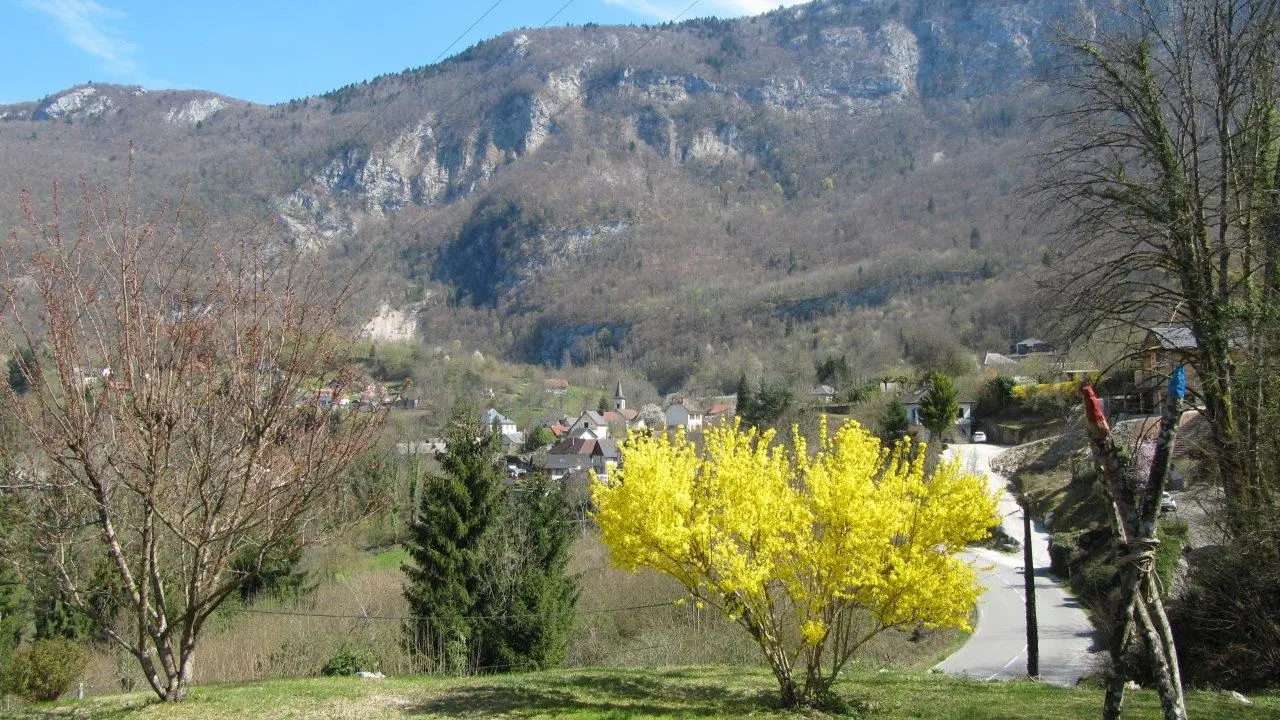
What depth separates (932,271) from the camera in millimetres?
130500

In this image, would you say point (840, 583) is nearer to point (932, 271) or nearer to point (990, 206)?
point (932, 271)

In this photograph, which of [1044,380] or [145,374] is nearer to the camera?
[145,374]

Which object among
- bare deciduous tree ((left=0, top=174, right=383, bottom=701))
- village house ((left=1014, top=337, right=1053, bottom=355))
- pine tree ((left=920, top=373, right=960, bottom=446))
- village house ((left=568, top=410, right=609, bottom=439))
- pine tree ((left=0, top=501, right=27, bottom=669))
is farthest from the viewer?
village house ((left=568, top=410, right=609, bottom=439))

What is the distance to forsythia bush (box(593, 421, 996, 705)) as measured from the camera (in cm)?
982

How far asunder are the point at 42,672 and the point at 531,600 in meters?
11.4

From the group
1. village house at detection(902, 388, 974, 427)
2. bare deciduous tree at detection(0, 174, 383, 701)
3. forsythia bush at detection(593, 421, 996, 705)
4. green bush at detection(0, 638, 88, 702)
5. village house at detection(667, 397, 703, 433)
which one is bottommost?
green bush at detection(0, 638, 88, 702)

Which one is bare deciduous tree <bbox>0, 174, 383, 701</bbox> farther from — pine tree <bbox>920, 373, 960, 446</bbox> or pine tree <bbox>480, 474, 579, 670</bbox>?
pine tree <bbox>920, 373, 960, 446</bbox>

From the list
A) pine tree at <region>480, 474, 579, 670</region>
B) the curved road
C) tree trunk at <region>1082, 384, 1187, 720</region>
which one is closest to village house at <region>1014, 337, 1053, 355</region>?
the curved road

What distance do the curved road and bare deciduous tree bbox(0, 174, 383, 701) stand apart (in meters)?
14.0

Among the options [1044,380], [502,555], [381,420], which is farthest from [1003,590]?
[381,420]

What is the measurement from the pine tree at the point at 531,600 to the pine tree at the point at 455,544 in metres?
0.77

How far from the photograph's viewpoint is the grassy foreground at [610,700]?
971cm

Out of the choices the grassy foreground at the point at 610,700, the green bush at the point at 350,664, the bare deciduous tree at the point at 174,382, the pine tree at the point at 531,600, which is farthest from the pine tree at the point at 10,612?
the bare deciduous tree at the point at 174,382

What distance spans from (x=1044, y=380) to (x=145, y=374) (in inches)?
2069
